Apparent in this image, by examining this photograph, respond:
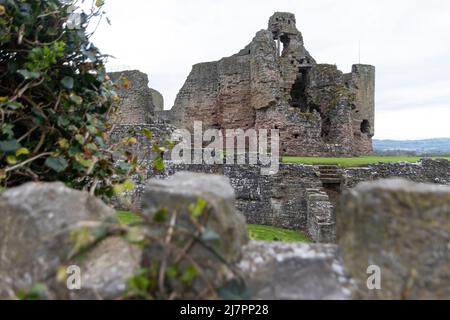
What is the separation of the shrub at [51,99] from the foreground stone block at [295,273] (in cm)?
150

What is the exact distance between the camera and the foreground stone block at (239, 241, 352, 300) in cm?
182

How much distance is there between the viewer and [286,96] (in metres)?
23.4

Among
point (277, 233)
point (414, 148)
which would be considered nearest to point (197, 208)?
point (277, 233)

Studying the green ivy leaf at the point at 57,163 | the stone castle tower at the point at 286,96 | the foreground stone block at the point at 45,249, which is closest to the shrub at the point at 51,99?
the green ivy leaf at the point at 57,163

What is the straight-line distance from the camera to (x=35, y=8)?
323cm

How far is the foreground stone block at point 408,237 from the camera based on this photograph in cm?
165

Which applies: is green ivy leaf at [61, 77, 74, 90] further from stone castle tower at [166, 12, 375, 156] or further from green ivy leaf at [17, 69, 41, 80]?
stone castle tower at [166, 12, 375, 156]

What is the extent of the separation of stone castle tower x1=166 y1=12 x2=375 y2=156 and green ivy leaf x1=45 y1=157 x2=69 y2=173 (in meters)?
18.3

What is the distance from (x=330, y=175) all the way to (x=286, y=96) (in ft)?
35.2

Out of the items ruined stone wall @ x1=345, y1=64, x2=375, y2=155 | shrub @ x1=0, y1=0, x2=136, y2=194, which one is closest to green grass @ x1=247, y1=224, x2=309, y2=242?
shrub @ x1=0, y1=0, x2=136, y2=194

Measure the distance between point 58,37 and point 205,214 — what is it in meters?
2.38

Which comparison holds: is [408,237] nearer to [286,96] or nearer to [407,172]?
[407,172]

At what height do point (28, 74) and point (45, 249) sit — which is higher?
point (28, 74)
